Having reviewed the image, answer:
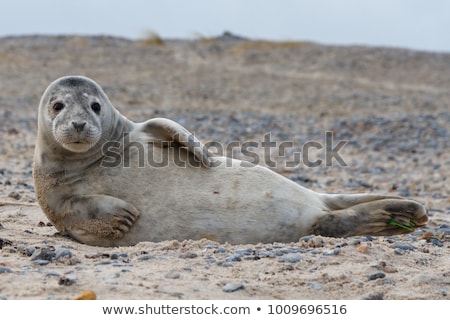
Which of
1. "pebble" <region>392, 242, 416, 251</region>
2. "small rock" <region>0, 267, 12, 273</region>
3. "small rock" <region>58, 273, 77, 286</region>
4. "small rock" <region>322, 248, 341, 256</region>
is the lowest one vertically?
"pebble" <region>392, 242, 416, 251</region>

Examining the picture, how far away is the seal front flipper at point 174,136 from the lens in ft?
15.3

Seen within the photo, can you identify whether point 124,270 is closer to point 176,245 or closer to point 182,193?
point 176,245

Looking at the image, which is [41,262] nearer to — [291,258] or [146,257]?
[146,257]

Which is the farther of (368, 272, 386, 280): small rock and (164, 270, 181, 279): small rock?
(368, 272, 386, 280): small rock

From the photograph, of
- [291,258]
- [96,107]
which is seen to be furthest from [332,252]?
[96,107]

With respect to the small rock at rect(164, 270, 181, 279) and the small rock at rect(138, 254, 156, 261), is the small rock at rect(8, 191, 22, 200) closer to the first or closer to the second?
the small rock at rect(138, 254, 156, 261)

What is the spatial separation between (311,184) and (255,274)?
489 centimetres

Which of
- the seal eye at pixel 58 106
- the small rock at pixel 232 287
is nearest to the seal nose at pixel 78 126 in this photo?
the seal eye at pixel 58 106

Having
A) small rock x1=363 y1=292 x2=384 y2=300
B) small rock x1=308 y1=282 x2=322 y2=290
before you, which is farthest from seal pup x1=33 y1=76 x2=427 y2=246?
small rock x1=363 y1=292 x2=384 y2=300

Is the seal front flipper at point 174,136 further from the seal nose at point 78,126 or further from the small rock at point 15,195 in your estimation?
the small rock at point 15,195

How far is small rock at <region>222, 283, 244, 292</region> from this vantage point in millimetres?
3293

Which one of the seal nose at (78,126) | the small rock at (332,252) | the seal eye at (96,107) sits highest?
the seal eye at (96,107)

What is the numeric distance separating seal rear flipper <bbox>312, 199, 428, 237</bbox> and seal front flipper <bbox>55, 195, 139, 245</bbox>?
111cm

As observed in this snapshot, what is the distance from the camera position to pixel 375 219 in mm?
4629
